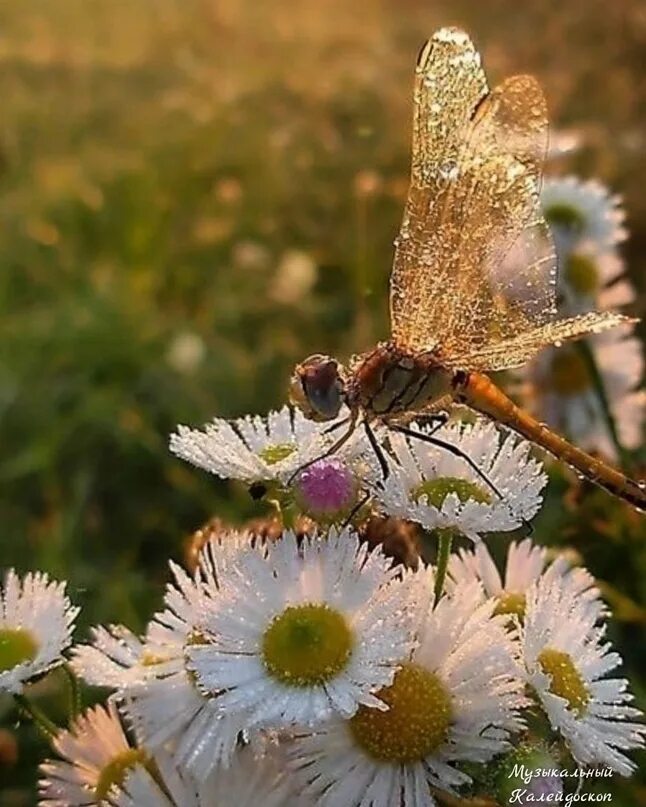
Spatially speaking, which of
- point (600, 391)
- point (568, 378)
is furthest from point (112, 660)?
point (568, 378)

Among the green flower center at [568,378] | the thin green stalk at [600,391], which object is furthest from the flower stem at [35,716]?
the green flower center at [568,378]

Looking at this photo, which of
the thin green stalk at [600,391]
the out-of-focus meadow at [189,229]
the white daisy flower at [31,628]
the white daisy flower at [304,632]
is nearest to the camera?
the white daisy flower at [304,632]

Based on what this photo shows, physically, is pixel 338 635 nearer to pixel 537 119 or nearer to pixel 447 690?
pixel 447 690

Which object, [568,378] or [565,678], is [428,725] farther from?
[568,378]

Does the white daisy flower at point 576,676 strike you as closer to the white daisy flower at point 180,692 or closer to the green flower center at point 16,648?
the white daisy flower at point 180,692

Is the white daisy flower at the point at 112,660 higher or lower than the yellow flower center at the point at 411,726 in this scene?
higher

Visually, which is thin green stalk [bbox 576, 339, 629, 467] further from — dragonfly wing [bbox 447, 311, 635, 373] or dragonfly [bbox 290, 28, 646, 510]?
dragonfly wing [bbox 447, 311, 635, 373]
